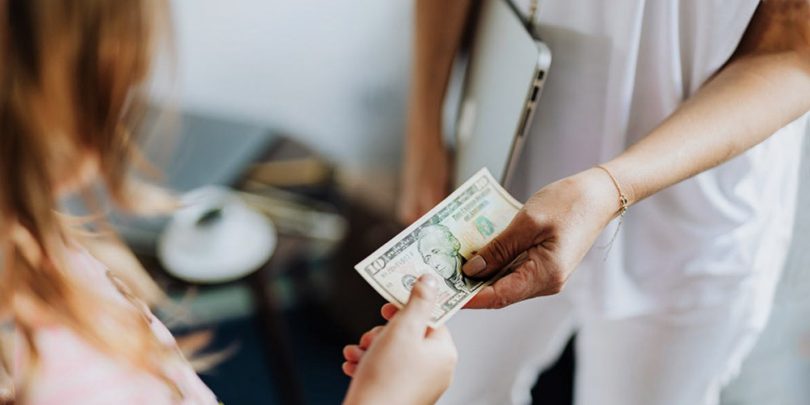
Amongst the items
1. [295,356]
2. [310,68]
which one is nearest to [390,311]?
[295,356]

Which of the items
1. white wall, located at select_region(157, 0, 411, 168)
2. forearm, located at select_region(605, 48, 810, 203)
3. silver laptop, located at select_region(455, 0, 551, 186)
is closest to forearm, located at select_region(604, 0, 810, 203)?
forearm, located at select_region(605, 48, 810, 203)

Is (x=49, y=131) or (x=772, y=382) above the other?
(x=49, y=131)

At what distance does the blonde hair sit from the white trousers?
1.28ft

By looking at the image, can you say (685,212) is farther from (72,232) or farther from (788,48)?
(72,232)

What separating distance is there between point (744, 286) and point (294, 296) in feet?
3.11

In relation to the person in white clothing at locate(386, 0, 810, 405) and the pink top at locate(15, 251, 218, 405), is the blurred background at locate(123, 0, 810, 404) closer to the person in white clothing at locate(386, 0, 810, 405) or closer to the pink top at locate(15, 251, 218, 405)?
the person in white clothing at locate(386, 0, 810, 405)

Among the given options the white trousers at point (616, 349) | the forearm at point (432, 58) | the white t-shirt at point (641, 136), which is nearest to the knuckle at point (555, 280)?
the white t-shirt at point (641, 136)

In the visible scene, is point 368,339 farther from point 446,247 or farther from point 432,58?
point 432,58

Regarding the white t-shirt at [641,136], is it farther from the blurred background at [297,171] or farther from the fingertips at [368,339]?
the blurred background at [297,171]

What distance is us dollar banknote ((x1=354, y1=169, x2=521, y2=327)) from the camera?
1.79 ft

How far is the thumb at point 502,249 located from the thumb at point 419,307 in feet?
0.16

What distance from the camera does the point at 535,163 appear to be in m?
0.73

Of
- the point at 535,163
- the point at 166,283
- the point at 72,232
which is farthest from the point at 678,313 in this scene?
the point at 166,283

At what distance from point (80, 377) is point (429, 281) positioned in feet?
0.77
